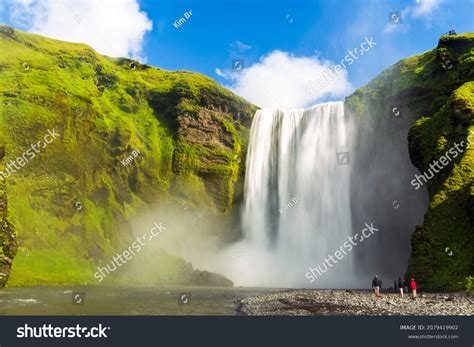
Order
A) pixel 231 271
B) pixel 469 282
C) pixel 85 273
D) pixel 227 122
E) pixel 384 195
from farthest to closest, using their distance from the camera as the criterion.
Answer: pixel 227 122 → pixel 231 271 → pixel 384 195 → pixel 85 273 → pixel 469 282

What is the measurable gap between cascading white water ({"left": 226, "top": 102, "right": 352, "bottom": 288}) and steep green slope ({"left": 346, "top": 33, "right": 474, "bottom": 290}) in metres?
9.02

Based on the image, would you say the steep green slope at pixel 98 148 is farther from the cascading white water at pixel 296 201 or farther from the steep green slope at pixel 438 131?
the steep green slope at pixel 438 131

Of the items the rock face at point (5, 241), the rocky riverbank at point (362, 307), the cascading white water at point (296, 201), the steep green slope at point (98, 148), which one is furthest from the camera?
the cascading white water at point (296, 201)

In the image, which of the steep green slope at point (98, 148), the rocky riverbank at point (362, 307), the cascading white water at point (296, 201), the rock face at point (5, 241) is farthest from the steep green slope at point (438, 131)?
the rock face at point (5, 241)

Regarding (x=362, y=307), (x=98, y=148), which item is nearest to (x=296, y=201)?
(x=98, y=148)

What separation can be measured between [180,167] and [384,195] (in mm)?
41846


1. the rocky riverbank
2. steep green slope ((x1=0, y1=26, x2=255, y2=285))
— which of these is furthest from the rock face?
the rocky riverbank

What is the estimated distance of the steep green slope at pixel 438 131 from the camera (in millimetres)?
38906

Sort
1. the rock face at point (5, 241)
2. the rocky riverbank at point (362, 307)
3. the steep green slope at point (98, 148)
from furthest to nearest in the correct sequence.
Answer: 1. the steep green slope at point (98, 148)
2. the rock face at point (5, 241)
3. the rocky riverbank at point (362, 307)

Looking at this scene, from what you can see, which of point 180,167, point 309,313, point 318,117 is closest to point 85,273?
point 180,167

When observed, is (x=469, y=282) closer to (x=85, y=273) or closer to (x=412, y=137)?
(x=412, y=137)

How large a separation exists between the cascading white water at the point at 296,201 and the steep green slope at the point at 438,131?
9.02 m

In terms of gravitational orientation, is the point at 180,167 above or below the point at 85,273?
above
